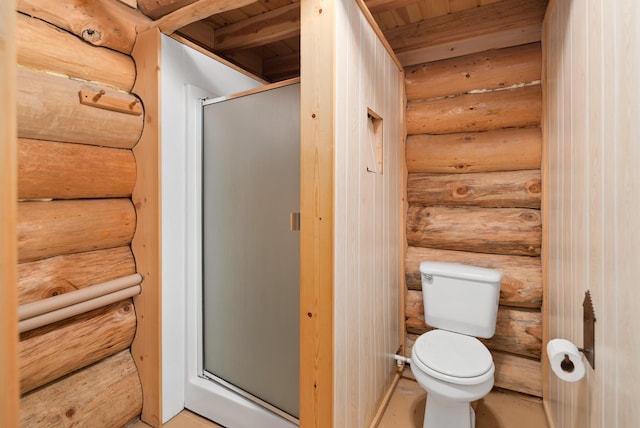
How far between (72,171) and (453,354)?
2.15 m

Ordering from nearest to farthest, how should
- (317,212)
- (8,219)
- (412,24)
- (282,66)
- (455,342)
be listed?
(8,219) → (317,212) → (455,342) → (412,24) → (282,66)

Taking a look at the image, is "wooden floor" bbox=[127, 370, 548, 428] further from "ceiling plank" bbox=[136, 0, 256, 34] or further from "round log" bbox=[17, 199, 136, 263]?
"ceiling plank" bbox=[136, 0, 256, 34]

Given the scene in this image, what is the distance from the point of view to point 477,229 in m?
2.19

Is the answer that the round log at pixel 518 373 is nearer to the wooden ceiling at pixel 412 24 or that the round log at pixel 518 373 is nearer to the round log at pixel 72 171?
the wooden ceiling at pixel 412 24

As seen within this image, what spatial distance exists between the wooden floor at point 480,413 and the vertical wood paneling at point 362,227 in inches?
5.2

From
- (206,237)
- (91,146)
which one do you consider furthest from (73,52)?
(206,237)

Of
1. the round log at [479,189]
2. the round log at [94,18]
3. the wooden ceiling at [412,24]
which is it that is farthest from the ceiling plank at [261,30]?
the round log at [479,189]

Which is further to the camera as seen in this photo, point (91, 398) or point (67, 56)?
point (91, 398)

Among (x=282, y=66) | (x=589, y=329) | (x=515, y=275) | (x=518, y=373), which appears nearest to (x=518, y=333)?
(x=518, y=373)

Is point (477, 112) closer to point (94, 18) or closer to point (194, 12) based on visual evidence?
point (194, 12)

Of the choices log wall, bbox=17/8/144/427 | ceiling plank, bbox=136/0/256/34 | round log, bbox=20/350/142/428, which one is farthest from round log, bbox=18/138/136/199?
round log, bbox=20/350/142/428

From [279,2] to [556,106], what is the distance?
1.85m

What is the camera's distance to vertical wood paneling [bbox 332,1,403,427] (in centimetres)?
136

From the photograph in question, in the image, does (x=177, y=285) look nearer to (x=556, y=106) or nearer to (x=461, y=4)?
(x=556, y=106)
